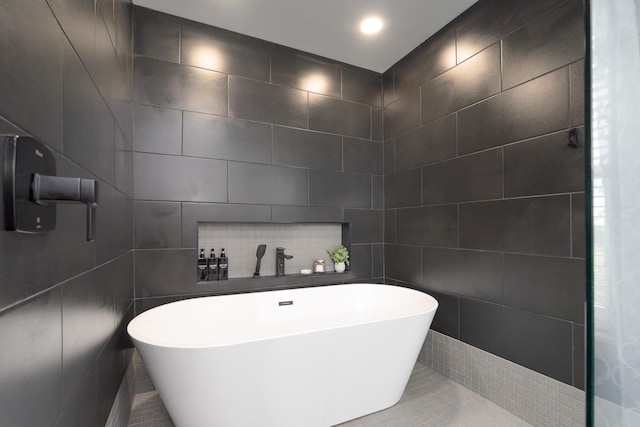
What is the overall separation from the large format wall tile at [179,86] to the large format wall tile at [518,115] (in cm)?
177

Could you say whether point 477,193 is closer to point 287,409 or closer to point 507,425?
point 507,425

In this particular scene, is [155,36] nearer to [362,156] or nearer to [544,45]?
[362,156]

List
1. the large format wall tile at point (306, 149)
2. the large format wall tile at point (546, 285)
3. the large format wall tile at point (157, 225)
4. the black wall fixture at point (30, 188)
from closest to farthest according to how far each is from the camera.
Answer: the black wall fixture at point (30, 188)
the large format wall tile at point (546, 285)
the large format wall tile at point (157, 225)
the large format wall tile at point (306, 149)

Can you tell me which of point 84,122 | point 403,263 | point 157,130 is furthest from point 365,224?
point 84,122

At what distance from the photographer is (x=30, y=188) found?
1.61 feet

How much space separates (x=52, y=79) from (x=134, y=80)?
1.49 metres

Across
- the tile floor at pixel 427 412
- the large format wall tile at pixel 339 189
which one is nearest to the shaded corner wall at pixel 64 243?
the tile floor at pixel 427 412

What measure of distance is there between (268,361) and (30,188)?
111 centimetres

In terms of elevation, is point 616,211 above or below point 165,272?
above

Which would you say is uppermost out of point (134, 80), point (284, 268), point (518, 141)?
point (134, 80)

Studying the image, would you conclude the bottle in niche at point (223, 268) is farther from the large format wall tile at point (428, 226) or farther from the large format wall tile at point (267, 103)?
the large format wall tile at point (428, 226)

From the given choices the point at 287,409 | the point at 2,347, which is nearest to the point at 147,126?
the point at 2,347

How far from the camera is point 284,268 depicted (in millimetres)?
2404

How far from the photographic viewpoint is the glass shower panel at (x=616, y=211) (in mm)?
620
